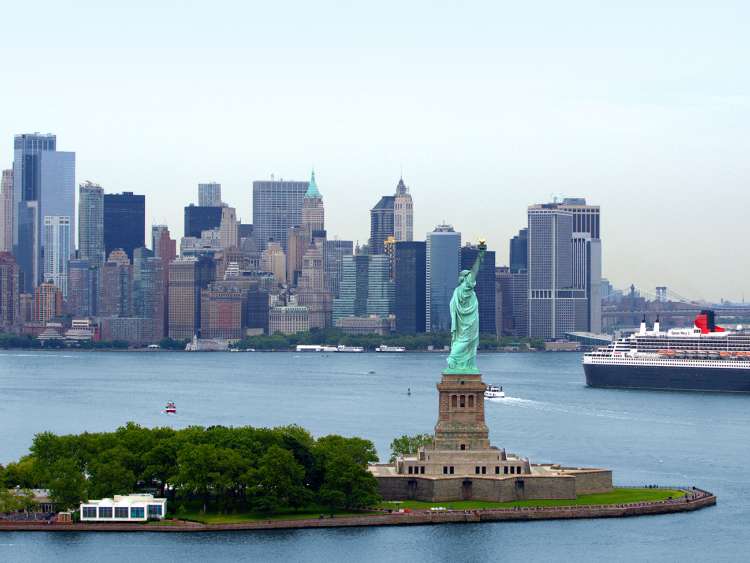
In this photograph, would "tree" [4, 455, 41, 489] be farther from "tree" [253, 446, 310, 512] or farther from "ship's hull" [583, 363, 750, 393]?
"ship's hull" [583, 363, 750, 393]

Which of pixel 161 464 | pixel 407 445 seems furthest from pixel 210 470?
pixel 407 445

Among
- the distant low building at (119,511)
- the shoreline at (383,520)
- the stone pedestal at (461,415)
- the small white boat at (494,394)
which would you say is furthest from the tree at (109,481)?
the small white boat at (494,394)

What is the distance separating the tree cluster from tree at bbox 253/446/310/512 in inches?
1.2

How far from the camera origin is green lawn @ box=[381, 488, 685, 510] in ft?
208

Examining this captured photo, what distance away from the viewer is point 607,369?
14162 centimetres

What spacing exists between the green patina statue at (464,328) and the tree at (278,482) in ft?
23.2

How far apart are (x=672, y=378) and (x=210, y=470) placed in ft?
253

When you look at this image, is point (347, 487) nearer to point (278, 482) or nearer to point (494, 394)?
point (278, 482)

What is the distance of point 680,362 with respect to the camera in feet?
445

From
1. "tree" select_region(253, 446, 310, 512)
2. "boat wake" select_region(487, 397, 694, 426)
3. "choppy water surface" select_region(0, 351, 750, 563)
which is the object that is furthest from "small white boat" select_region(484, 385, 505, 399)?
"tree" select_region(253, 446, 310, 512)

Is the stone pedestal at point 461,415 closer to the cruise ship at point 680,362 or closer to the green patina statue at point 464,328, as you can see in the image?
the green patina statue at point 464,328

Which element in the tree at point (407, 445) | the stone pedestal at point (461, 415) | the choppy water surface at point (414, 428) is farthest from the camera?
the tree at point (407, 445)

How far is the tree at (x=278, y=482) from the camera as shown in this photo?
62.2 m

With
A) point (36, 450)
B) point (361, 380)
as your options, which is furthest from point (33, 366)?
point (36, 450)
